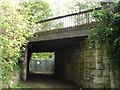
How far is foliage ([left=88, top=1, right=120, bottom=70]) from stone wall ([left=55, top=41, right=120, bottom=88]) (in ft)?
2.16

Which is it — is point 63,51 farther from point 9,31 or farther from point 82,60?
point 9,31

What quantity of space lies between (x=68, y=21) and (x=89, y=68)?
284 cm

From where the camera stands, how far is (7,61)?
1227cm

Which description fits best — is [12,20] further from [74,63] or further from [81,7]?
[81,7]

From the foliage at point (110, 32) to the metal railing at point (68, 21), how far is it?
3.36 ft

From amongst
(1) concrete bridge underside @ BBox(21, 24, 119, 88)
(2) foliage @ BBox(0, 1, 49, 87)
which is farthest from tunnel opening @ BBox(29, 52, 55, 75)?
(2) foliage @ BBox(0, 1, 49, 87)

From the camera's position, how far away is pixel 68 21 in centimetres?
1421

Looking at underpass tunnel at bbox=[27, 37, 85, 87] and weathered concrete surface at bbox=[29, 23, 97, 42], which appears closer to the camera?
weathered concrete surface at bbox=[29, 23, 97, 42]

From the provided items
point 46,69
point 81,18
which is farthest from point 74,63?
point 46,69

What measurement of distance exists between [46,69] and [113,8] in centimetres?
2457

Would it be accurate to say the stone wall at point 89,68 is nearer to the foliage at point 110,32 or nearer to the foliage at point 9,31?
the foliage at point 110,32

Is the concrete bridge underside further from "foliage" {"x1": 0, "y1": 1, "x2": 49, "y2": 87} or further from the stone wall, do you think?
"foliage" {"x1": 0, "y1": 1, "x2": 49, "y2": 87}

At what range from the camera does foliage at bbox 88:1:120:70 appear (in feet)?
34.2

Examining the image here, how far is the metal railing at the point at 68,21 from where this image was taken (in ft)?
42.6
